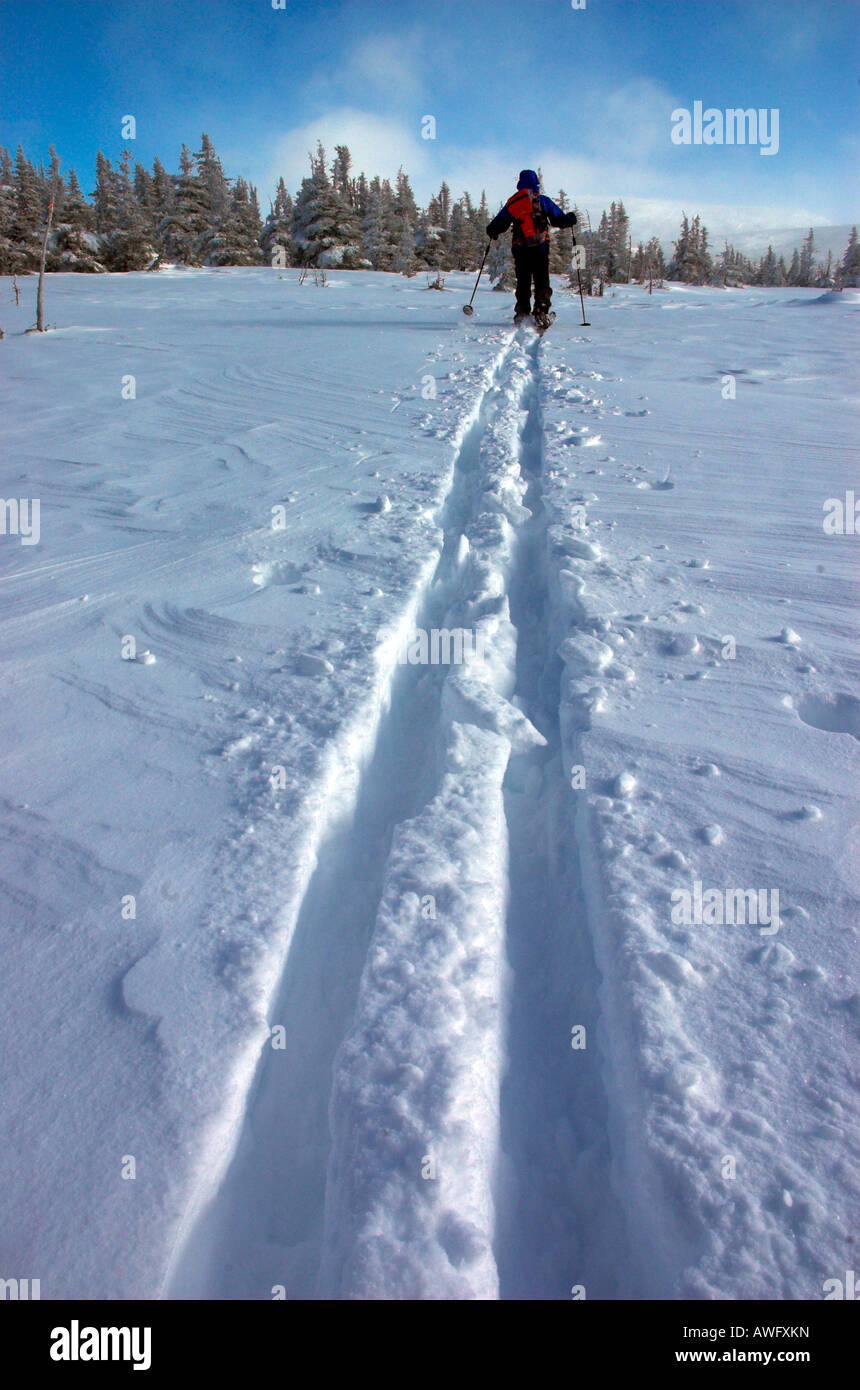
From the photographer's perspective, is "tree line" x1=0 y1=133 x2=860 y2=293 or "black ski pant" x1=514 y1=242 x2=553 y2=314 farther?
"tree line" x1=0 y1=133 x2=860 y2=293

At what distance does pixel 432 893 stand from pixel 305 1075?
0.52m

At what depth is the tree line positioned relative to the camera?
26.2 meters

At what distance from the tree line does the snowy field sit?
18.2 meters

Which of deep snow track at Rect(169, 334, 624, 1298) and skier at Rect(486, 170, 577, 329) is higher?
skier at Rect(486, 170, 577, 329)

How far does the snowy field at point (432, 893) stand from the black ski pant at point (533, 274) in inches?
258

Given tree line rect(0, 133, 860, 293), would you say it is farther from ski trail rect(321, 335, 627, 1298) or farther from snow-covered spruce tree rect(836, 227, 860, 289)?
ski trail rect(321, 335, 627, 1298)

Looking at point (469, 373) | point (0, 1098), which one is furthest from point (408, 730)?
point (469, 373)

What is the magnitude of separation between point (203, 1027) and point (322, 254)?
3340 centimetres

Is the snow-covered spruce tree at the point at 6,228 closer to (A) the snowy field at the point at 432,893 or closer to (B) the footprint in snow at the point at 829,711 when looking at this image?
(A) the snowy field at the point at 432,893

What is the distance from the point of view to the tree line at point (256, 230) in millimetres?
26172

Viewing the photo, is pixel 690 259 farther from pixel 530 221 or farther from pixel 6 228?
pixel 530 221
